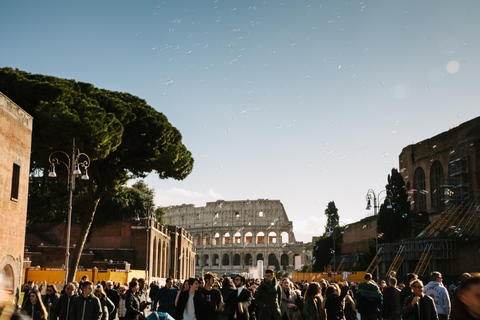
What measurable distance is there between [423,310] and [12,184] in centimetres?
1695

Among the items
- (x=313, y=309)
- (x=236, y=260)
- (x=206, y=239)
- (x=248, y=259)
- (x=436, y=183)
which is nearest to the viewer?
(x=313, y=309)

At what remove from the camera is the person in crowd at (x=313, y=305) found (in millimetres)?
9500

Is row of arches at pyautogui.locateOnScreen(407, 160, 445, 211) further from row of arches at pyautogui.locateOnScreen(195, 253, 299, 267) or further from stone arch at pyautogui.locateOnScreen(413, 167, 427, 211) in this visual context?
row of arches at pyautogui.locateOnScreen(195, 253, 299, 267)

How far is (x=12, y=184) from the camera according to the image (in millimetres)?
20688

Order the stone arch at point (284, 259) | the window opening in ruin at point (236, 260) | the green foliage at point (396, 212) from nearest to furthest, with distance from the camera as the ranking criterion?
the green foliage at point (396, 212) < the stone arch at point (284, 259) < the window opening in ruin at point (236, 260)

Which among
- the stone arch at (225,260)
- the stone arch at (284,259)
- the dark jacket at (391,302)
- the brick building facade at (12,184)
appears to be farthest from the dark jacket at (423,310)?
the stone arch at (225,260)

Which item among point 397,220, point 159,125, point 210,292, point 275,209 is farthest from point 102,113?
point 275,209

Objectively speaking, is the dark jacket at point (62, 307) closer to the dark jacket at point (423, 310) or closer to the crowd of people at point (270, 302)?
the crowd of people at point (270, 302)

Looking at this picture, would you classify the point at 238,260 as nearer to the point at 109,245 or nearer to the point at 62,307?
the point at 109,245

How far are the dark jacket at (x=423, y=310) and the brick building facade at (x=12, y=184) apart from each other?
15.0m

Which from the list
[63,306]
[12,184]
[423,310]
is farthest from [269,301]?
[12,184]

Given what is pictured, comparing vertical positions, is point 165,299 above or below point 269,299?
below

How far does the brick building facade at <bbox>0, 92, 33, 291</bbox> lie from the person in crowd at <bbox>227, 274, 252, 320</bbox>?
473 inches

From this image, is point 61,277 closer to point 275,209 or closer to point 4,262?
point 4,262
